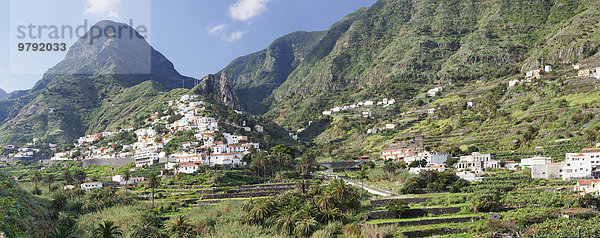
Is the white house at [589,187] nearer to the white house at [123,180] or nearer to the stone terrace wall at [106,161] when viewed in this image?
the white house at [123,180]

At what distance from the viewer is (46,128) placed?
17350 centimetres

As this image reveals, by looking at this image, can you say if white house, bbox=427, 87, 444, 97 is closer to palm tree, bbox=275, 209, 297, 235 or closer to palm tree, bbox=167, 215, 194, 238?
palm tree, bbox=275, 209, 297, 235

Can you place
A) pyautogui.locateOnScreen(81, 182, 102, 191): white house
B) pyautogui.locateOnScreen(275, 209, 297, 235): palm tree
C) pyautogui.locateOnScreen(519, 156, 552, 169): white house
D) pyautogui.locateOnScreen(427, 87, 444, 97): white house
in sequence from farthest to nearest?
pyautogui.locateOnScreen(427, 87, 444, 97): white house → pyautogui.locateOnScreen(81, 182, 102, 191): white house → pyautogui.locateOnScreen(519, 156, 552, 169): white house → pyautogui.locateOnScreen(275, 209, 297, 235): palm tree

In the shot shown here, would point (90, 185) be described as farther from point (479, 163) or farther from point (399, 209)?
point (479, 163)

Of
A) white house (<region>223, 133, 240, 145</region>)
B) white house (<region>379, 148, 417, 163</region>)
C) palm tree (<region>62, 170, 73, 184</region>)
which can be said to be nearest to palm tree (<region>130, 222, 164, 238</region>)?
palm tree (<region>62, 170, 73, 184</region>)

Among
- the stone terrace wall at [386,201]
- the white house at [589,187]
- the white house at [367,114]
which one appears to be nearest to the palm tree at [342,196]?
the stone terrace wall at [386,201]

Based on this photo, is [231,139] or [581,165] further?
[231,139]

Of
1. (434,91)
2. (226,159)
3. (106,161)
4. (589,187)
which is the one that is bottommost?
(589,187)

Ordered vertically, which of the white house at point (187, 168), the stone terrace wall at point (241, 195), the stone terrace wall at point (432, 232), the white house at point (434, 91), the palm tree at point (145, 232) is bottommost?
the stone terrace wall at point (432, 232)

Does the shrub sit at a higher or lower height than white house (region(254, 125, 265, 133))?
lower

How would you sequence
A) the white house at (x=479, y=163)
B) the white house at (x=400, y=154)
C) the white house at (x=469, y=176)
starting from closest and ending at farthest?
the white house at (x=469, y=176) → the white house at (x=479, y=163) → the white house at (x=400, y=154)

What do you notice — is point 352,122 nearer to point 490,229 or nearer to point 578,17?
point 578,17

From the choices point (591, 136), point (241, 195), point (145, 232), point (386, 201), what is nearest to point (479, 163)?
point (591, 136)

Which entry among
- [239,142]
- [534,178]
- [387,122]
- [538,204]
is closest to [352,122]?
[387,122]
